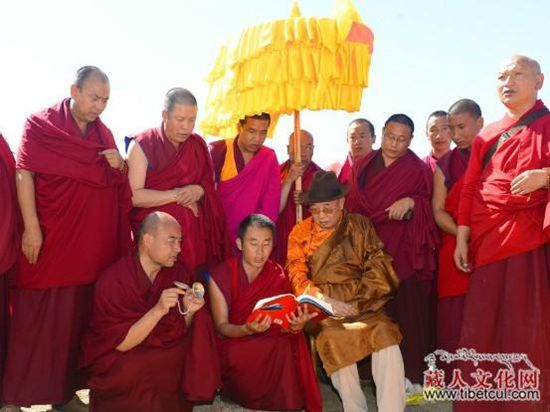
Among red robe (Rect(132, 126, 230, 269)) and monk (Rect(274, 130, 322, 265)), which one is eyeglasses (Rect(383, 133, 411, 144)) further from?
red robe (Rect(132, 126, 230, 269))

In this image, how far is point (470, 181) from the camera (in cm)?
449

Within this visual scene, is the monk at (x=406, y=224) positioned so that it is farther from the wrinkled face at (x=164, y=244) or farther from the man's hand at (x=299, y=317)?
the wrinkled face at (x=164, y=244)

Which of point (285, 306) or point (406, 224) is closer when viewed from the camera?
point (285, 306)

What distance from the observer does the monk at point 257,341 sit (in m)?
4.26

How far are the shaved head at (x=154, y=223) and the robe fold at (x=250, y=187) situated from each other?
42.9 inches

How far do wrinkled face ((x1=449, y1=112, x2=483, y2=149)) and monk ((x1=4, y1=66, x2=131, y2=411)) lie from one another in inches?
110

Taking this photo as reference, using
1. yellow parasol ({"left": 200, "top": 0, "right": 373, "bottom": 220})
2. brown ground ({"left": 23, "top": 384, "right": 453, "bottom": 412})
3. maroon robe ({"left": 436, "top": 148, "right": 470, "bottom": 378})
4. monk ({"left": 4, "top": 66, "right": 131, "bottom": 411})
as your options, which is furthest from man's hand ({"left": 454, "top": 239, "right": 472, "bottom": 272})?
monk ({"left": 4, "top": 66, "right": 131, "bottom": 411})

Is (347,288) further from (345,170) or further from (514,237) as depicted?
(345,170)

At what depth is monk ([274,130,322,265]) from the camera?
559 centimetres

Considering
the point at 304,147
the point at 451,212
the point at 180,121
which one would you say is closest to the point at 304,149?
the point at 304,147

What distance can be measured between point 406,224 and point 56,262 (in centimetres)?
275

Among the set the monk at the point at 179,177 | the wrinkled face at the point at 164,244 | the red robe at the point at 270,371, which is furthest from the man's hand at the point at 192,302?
the monk at the point at 179,177

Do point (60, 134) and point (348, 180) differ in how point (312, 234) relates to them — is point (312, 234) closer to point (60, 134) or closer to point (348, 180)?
point (348, 180)

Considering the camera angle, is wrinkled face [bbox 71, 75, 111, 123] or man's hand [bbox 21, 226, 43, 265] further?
wrinkled face [bbox 71, 75, 111, 123]
